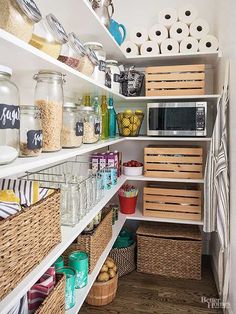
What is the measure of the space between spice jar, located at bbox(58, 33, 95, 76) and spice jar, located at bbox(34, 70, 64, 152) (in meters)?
0.14

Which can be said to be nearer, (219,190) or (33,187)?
(33,187)

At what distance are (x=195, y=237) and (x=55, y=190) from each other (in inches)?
61.1

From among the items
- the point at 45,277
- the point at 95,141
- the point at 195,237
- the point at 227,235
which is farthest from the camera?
the point at 195,237

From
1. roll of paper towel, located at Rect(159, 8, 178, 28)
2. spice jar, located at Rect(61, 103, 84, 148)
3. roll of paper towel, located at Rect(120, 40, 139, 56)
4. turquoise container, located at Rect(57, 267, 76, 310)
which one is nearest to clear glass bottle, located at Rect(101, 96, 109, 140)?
roll of paper towel, located at Rect(120, 40, 139, 56)

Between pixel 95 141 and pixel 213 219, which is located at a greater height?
pixel 95 141

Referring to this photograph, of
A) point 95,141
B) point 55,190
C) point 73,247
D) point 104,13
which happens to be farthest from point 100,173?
point 104,13

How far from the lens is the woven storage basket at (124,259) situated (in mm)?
2180

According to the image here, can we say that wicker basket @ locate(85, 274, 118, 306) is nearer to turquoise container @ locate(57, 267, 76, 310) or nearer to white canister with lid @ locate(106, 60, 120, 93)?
turquoise container @ locate(57, 267, 76, 310)

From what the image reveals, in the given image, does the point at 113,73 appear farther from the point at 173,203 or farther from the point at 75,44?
the point at 173,203

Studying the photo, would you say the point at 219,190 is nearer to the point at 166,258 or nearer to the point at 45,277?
the point at 166,258

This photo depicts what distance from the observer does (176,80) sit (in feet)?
6.89

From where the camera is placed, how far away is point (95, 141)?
Answer: 1.49 metres

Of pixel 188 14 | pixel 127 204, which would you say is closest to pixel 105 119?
pixel 127 204

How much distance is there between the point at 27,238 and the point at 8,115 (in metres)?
0.37
